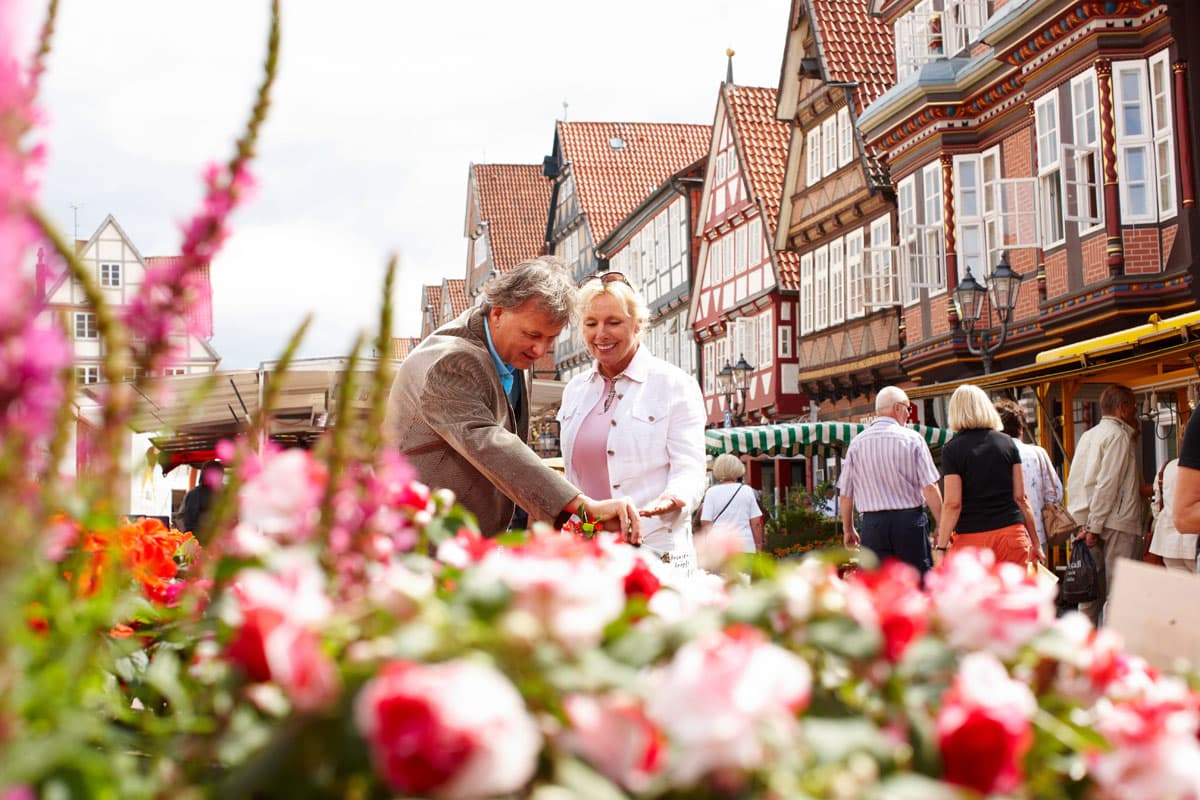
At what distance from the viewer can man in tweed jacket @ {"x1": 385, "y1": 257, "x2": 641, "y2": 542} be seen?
3594mm

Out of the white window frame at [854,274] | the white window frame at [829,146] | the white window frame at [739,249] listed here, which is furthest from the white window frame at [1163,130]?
the white window frame at [739,249]

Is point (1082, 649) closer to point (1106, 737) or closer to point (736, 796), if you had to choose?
point (1106, 737)

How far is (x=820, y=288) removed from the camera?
3064cm

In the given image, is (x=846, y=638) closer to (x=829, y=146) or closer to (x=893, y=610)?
(x=893, y=610)

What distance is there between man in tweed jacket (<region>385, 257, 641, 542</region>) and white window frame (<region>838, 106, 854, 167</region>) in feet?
80.5

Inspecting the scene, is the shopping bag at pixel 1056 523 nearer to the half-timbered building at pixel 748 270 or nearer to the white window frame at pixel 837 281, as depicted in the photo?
the white window frame at pixel 837 281

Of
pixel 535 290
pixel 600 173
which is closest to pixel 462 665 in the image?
pixel 535 290

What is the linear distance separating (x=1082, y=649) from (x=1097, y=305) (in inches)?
675

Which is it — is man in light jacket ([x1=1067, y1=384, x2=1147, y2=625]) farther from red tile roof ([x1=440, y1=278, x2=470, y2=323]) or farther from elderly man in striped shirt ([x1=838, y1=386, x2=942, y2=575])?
red tile roof ([x1=440, y1=278, x2=470, y2=323])

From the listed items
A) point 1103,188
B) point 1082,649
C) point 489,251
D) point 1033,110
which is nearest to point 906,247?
point 1033,110

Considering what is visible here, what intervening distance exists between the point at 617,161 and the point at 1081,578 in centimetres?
4509

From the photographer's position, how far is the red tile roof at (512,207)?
61750 millimetres

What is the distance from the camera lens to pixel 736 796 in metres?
0.98

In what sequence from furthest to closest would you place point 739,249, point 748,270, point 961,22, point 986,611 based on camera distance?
point 739,249 → point 748,270 → point 961,22 → point 986,611
